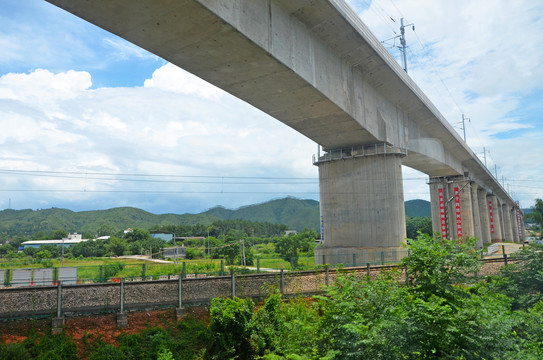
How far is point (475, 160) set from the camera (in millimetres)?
48500

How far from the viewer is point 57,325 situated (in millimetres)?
13922

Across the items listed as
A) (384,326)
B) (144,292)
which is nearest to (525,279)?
(384,326)

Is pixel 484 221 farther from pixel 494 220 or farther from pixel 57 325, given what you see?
pixel 57 325

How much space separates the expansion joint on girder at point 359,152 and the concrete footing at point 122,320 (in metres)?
16.8

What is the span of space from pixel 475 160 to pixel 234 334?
→ 44.1m

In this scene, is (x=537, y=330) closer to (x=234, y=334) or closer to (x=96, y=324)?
(x=234, y=334)

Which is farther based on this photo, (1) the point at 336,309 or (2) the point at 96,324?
(2) the point at 96,324

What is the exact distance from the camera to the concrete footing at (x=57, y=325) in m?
13.7

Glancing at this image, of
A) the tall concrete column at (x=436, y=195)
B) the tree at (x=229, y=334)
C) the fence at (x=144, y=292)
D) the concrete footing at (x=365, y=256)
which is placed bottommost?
the tree at (x=229, y=334)

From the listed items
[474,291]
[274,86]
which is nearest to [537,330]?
[474,291]

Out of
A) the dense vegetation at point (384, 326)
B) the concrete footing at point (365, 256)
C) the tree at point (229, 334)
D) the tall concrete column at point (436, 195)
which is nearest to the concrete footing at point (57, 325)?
the dense vegetation at point (384, 326)

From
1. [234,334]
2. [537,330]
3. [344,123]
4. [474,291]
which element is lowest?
[234,334]

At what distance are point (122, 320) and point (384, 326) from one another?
10.2 meters

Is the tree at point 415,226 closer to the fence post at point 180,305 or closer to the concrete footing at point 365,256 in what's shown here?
the concrete footing at point 365,256
